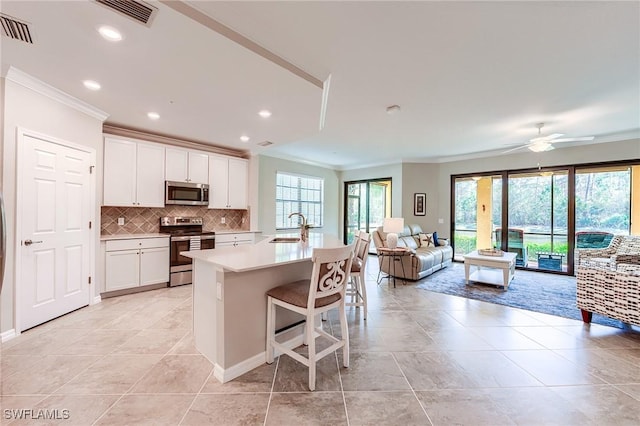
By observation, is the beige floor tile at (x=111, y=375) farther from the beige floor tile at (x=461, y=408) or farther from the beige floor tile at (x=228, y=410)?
the beige floor tile at (x=461, y=408)

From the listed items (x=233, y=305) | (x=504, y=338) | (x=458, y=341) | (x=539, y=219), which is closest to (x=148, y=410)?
(x=233, y=305)

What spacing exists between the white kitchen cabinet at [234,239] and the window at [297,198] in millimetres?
1293

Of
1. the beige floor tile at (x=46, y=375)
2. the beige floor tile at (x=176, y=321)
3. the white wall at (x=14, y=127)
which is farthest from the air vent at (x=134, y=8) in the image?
the beige floor tile at (x=176, y=321)

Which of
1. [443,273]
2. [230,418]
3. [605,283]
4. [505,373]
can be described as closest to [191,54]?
[230,418]

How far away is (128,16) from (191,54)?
0.47 metres

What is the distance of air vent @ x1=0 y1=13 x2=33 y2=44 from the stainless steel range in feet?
9.39

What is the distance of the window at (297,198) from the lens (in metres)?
6.65

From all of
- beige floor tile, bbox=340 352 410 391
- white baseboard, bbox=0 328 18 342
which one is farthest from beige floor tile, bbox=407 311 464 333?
white baseboard, bbox=0 328 18 342

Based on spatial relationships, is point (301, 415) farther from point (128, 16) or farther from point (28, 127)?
point (28, 127)

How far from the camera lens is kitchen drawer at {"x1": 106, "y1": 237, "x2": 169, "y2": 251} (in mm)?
3705

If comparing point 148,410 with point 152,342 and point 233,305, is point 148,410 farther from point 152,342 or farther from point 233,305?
point 152,342

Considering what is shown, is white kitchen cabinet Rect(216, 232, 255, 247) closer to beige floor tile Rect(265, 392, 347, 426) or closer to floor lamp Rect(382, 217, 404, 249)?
floor lamp Rect(382, 217, 404, 249)

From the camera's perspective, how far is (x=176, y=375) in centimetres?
199

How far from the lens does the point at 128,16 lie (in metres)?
1.69
